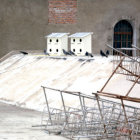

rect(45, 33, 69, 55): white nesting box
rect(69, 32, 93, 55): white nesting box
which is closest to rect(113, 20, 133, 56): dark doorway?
rect(45, 33, 69, 55): white nesting box

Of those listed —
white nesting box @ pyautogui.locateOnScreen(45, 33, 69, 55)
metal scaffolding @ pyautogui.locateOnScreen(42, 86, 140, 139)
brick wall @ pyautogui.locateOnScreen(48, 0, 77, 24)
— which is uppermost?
brick wall @ pyautogui.locateOnScreen(48, 0, 77, 24)

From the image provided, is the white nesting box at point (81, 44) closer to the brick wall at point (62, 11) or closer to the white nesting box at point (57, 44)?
the white nesting box at point (57, 44)

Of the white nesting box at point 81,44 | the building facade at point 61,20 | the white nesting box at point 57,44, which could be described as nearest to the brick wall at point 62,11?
the building facade at point 61,20

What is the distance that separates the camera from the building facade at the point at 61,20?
26344 mm

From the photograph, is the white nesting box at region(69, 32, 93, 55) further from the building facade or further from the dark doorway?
the dark doorway

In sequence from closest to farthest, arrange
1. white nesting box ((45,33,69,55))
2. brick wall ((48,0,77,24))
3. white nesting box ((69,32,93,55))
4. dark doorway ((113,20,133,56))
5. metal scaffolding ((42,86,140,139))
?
Answer: 1. metal scaffolding ((42,86,140,139))
2. white nesting box ((69,32,93,55))
3. white nesting box ((45,33,69,55))
4. brick wall ((48,0,77,24))
5. dark doorway ((113,20,133,56))

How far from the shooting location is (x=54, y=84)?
15.7 m

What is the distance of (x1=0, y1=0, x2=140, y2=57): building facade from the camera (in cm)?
2634

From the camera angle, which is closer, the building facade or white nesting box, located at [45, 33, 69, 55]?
white nesting box, located at [45, 33, 69, 55]

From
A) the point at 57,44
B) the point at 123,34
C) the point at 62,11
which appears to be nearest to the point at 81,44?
the point at 57,44

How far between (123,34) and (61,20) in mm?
3636

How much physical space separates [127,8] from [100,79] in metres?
13.5

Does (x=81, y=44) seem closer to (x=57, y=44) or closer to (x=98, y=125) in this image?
(x=57, y=44)

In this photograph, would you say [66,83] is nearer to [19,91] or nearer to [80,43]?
[19,91]
